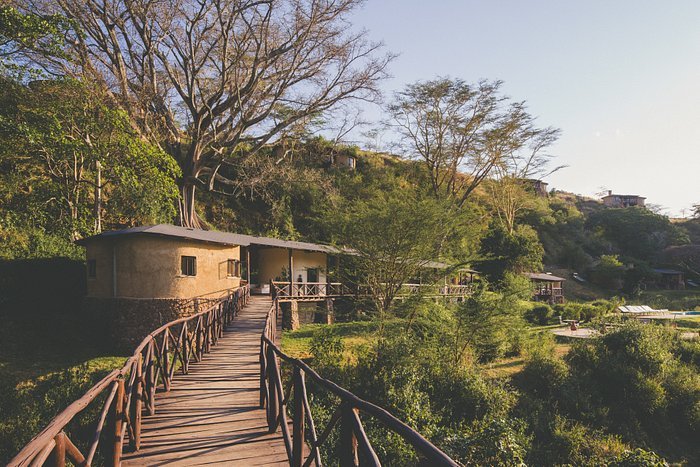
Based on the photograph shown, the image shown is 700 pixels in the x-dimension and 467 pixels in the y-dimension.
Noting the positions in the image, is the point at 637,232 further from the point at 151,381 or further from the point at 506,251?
the point at 151,381

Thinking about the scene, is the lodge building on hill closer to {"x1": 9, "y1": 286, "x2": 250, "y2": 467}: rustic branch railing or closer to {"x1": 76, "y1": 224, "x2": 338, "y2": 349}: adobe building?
{"x1": 76, "y1": 224, "x2": 338, "y2": 349}: adobe building

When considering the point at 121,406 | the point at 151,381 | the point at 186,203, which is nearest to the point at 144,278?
the point at 186,203

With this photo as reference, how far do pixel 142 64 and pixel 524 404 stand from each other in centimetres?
2343

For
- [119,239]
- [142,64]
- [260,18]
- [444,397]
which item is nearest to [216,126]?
[142,64]

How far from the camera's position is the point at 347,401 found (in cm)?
321

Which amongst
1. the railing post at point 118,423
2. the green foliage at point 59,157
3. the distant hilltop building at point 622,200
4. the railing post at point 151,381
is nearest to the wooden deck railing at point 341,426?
the railing post at point 118,423

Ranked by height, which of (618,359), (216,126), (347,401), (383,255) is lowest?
(618,359)

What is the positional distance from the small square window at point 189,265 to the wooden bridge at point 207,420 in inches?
354

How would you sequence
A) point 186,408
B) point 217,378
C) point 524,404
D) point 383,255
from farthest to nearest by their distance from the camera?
point 383,255 → point 524,404 → point 217,378 → point 186,408

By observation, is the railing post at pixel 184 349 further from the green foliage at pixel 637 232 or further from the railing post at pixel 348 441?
the green foliage at pixel 637 232

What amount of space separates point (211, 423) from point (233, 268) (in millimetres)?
16452

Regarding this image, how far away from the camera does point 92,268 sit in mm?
18250

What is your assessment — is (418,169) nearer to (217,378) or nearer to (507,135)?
(507,135)

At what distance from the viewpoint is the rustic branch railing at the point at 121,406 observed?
2531 millimetres
